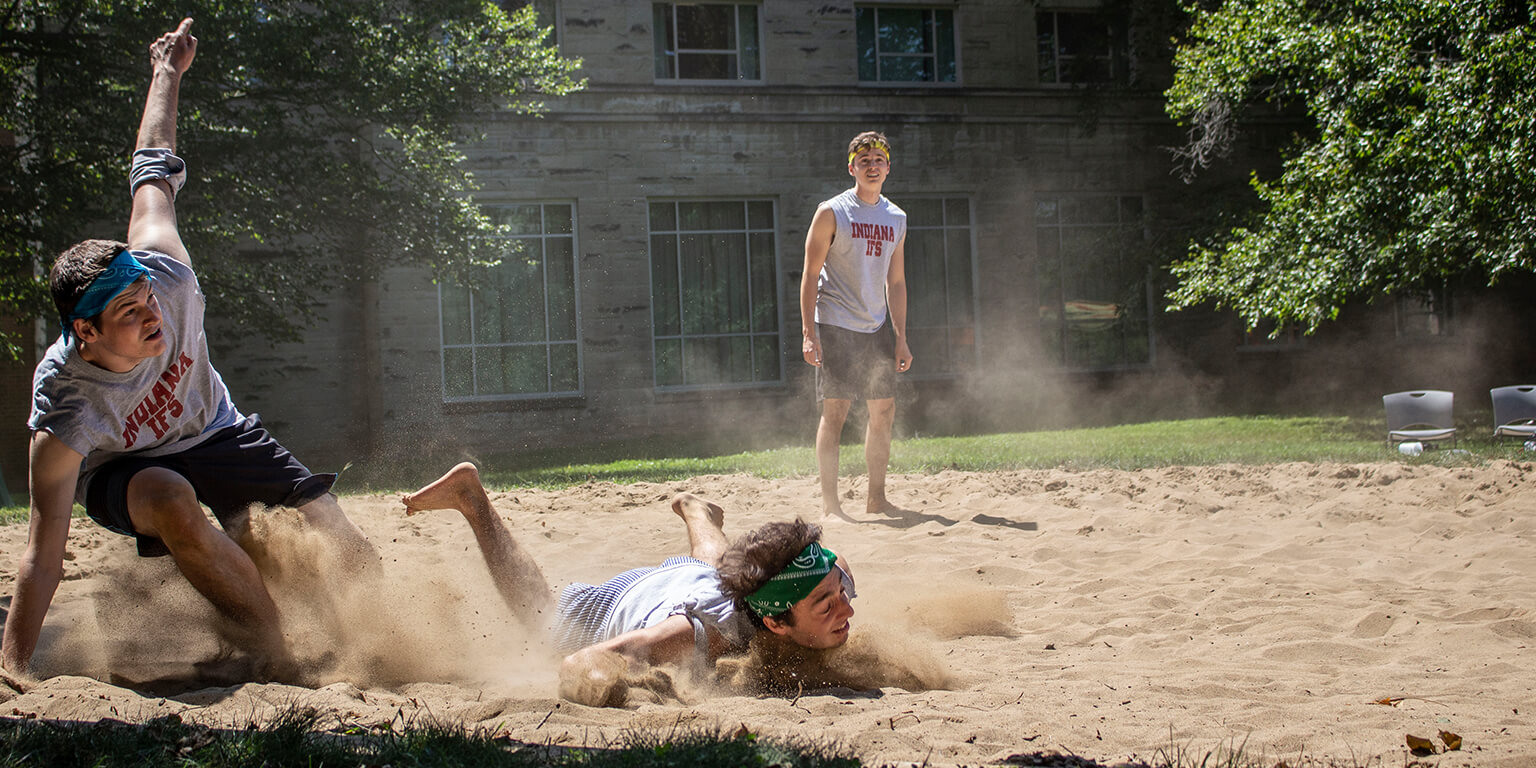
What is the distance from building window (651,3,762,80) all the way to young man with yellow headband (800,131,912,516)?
9693 mm

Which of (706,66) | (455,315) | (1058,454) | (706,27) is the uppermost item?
(706,27)

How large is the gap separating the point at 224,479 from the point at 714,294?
1214 centimetres

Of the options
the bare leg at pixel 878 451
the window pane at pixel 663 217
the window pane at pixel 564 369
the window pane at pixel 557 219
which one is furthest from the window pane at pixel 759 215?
the bare leg at pixel 878 451

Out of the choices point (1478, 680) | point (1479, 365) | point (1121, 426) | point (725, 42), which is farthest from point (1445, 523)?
point (1479, 365)

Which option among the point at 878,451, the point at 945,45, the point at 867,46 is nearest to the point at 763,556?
the point at 878,451

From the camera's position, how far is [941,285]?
16.2m

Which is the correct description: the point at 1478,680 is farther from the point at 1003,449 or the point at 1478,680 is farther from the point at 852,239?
the point at 1003,449

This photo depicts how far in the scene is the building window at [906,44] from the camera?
15992 millimetres

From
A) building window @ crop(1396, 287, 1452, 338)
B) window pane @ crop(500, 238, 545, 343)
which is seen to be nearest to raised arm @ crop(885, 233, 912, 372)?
window pane @ crop(500, 238, 545, 343)

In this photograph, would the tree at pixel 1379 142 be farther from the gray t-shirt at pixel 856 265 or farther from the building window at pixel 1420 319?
the building window at pixel 1420 319

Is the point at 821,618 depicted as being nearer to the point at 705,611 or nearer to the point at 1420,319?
the point at 705,611

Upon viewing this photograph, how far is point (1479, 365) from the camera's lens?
18734mm

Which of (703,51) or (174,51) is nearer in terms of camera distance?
(174,51)

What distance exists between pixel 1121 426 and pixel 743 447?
4.84 meters
